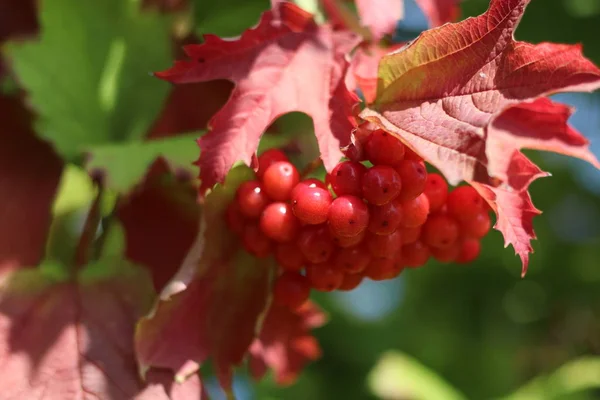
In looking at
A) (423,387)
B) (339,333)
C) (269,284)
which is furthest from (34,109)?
(339,333)

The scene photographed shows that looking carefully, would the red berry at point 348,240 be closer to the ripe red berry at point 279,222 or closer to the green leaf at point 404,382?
the ripe red berry at point 279,222

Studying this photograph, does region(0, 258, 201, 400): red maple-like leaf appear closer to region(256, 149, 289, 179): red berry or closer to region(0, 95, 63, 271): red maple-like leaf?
region(0, 95, 63, 271): red maple-like leaf

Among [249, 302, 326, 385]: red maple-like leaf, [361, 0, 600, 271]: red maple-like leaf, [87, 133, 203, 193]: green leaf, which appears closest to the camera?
[361, 0, 600, 271]: red maple-like leaf

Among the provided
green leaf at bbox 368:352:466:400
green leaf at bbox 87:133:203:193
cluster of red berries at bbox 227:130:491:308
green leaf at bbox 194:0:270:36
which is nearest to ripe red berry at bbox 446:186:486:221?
cluster of red berries at bbox 227:130:491:308

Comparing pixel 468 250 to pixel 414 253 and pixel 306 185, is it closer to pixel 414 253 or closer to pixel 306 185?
pixel 414 253

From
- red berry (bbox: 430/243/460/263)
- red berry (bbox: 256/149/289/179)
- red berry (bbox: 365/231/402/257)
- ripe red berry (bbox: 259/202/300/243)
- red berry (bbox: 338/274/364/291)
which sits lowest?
red berry (bbox: 338/274/364/291)

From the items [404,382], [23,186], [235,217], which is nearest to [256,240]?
[235,217]

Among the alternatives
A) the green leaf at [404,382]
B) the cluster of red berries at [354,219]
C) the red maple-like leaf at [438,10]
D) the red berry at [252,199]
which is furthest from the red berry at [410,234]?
the green leaf at [404,382]
